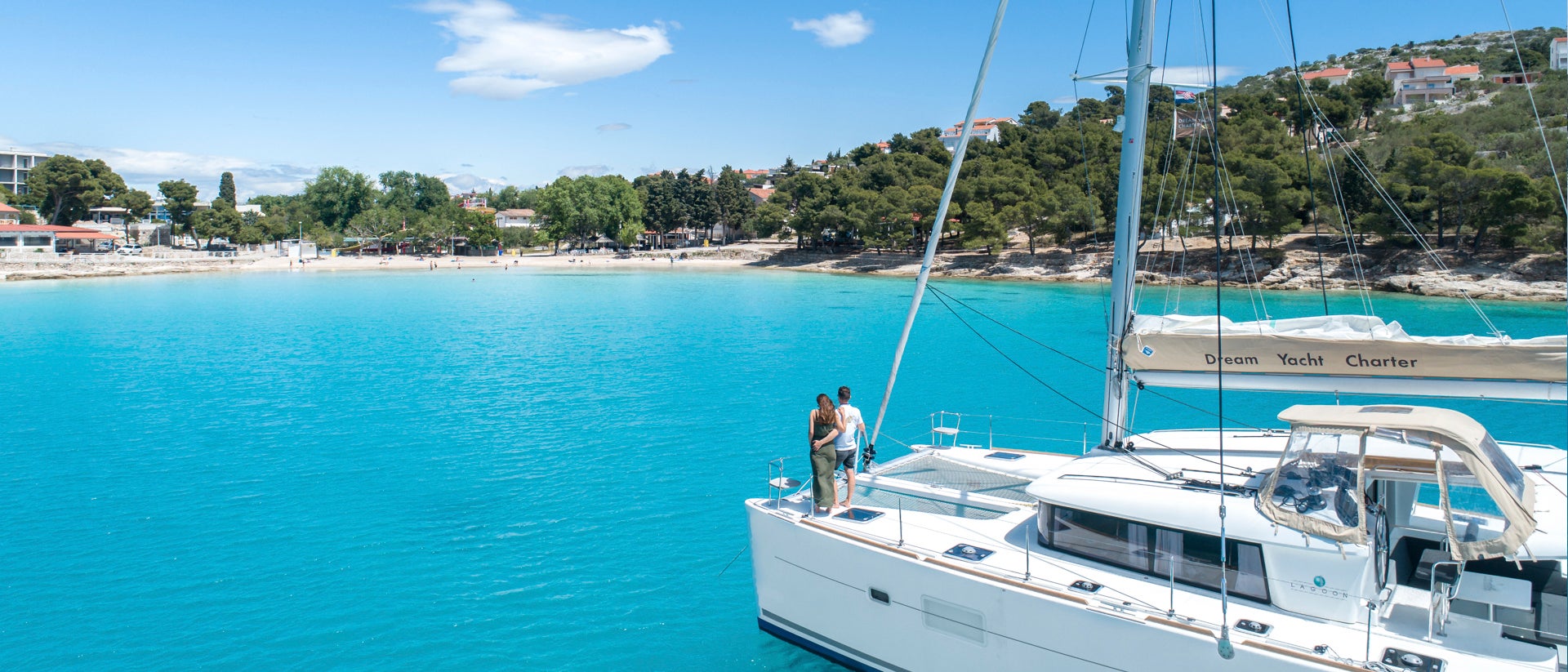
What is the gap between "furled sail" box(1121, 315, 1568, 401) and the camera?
882 cm

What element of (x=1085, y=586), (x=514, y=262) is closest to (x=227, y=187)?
(x=514, y=262)

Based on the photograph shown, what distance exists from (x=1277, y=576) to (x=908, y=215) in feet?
252

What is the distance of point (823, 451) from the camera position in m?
10.7

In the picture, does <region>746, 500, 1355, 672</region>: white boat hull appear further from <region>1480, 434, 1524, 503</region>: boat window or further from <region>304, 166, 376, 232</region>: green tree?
<region>304, 166, 376, 232</region>: green tree

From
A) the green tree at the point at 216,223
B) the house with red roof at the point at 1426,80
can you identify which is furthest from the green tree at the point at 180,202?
the house with red roof at the point at 1426,80

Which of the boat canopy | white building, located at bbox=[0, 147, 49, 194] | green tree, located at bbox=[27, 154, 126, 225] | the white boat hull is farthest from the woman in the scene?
white building, located at bbox=[0, 147, 49, 194]

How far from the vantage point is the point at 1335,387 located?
31.9ft

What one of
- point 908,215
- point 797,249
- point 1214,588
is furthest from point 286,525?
point 797,249

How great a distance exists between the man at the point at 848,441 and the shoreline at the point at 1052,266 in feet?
36.7

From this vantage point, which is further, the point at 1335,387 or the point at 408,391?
the point at 408,391

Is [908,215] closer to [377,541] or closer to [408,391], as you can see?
[408,391]

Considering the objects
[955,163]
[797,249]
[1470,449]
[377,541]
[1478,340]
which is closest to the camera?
[1470,449]

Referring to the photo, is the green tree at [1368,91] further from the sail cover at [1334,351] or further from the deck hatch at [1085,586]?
the deck hatch at [1085,586]

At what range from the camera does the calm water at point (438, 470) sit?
12383 millimetres
